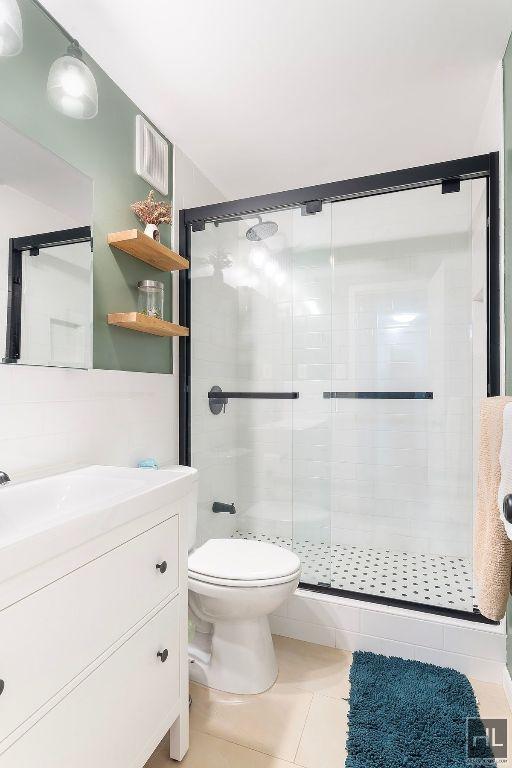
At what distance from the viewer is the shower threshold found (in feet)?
6.14

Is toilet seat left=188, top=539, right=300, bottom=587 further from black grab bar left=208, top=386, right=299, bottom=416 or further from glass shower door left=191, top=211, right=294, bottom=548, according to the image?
black grab bar left=208, top=386, right=299, bottom=416

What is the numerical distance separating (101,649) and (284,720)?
0.89m

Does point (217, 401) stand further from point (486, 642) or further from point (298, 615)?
point (486, 642)

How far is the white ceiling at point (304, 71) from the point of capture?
1457mm

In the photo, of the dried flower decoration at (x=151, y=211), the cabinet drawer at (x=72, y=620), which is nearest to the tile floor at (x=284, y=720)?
the cabinet drawer at (x=72, y=620)

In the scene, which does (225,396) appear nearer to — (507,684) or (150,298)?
(150,298)

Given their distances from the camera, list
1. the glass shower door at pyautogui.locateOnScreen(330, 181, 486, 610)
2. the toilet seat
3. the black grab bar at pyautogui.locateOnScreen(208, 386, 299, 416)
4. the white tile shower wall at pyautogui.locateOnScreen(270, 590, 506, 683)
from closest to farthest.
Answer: the toilet seat, the white tile shower wall at pyautogui.locateOnScreen(270, 590, 506, 683), the glass shower door at pyautogui.locateOnScreen(330, 181, 486, 610), the black grab bar at pyautogui.locateOnScreen(208, 386, 299, 416)

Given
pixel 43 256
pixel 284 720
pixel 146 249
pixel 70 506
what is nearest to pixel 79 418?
pixel 70 506

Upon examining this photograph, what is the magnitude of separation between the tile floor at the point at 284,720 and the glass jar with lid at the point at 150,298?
61.5 inches

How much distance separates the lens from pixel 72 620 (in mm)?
887

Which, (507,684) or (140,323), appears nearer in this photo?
(507,684)

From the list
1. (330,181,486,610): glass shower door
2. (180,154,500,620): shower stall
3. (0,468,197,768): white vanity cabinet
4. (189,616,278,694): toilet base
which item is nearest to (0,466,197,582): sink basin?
(0,468,197,768): white vanity cabinet

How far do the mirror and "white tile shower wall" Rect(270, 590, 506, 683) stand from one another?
1.49 m

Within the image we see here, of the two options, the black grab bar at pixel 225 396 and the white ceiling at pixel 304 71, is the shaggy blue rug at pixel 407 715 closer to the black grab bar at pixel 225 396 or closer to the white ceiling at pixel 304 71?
the black grab bar at pixel 225 396
